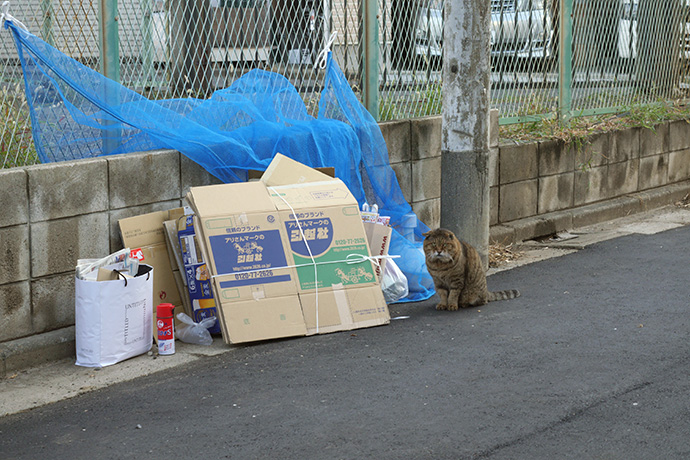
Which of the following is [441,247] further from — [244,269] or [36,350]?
[36,350]

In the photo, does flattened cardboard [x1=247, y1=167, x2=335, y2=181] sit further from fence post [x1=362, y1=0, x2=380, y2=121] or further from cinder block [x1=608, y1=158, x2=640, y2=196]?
cinder block [x1=608, y1=158, x2=640, y2=196]

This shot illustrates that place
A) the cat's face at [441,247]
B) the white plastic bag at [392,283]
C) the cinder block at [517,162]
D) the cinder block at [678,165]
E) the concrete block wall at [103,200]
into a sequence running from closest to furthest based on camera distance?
the concrete block wall at [103,200]
the cat's face at [441,247]
the white plastic bag at [392,283]
the cinder block at [517,162]
the cinder block at [678,165]

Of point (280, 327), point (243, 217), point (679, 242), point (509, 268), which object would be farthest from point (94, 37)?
point (679, 242)

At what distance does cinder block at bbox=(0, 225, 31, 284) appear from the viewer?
15.4 feet

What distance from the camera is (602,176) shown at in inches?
353

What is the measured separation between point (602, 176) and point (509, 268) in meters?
2.53

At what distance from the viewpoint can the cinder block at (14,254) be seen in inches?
184

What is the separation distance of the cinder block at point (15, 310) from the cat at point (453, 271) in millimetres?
2571

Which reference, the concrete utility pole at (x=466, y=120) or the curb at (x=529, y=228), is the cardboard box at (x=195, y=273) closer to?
the curb at (x=529, y=228)

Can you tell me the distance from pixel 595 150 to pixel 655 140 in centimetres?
129

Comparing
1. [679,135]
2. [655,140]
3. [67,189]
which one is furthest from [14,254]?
[679,135]

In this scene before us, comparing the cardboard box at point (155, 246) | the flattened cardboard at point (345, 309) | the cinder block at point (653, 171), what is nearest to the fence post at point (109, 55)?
the cardboard box at point (155, 246)

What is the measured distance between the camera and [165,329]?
4973 mm

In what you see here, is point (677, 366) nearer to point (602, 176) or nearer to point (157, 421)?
point (157, 421)
